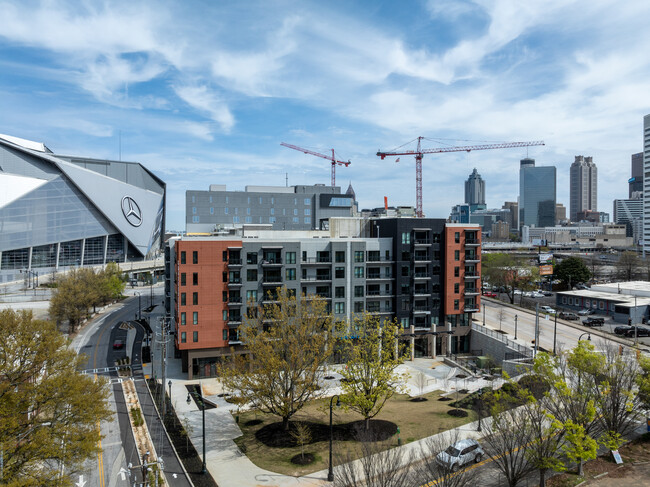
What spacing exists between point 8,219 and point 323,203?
302ft

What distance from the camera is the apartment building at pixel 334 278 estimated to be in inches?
2488

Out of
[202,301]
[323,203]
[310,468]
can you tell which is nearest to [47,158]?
[323,203]

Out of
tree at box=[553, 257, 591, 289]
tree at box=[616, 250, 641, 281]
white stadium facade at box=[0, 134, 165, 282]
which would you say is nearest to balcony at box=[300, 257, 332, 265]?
tree at box=[553, 257, 591, 289]

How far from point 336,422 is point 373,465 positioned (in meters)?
21.2

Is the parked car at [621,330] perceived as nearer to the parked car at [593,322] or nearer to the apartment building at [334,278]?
the parked car at [593,322]

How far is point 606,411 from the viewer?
3369cm

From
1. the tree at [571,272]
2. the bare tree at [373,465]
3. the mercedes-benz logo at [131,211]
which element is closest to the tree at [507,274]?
the tree at [571,272]

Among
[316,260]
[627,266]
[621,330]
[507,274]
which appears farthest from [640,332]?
[627,266]

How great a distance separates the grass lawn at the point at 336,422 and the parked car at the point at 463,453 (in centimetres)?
675

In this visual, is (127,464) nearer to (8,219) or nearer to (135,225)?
(8,219)

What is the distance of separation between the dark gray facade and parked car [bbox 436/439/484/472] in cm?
11116

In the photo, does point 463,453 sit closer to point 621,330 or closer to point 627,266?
point 621,330

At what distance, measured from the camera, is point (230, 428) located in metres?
46.8

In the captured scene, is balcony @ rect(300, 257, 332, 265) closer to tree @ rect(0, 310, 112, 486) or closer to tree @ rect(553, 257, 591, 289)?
tree @ rect(0, 310, 112, 486)
